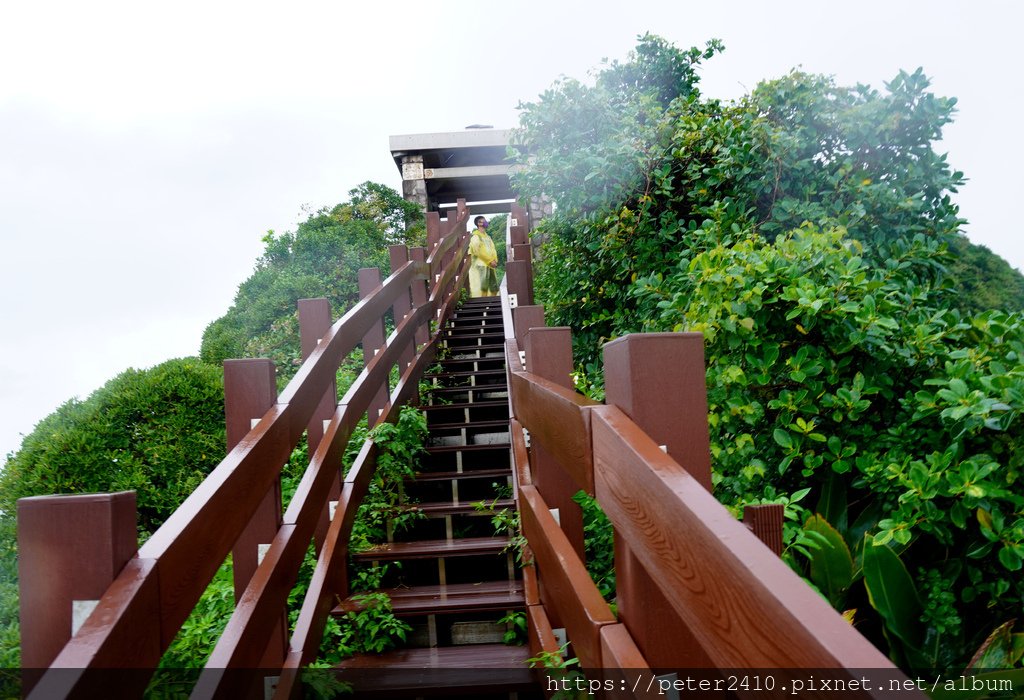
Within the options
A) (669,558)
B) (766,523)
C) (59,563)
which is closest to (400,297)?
(59,563)

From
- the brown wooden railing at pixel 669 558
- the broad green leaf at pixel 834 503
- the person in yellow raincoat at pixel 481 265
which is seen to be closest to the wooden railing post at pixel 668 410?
the brown wooden railing at pixel 669 558

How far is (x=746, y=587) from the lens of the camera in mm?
981

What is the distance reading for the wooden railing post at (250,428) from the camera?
2584 mm

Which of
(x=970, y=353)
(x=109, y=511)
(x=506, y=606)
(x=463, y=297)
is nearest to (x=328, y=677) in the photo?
(x=506, y=606)

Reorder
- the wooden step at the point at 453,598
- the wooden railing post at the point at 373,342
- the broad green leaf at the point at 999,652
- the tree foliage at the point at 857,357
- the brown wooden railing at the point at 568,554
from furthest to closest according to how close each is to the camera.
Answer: the wooden railing post at the point at 373,342, the wooden step at the point at 453,598, the tree foliage at the point at 857,357, the broad green leaf at the point at 999,652, the brown wooden railing at the point at 568,554

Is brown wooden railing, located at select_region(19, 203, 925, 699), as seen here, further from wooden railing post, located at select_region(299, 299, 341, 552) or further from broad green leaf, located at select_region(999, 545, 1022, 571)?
broad green leaf, located at select_region(999, 545, 1022, 571)

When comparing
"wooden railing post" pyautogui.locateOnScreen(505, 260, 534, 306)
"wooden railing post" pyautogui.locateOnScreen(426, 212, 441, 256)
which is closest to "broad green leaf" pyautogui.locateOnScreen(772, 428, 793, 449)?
"wooden railing post" pyautogui.locateOnScreen(505, 260, 534, 306)

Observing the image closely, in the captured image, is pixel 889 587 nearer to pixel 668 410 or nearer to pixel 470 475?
pixel 668 410

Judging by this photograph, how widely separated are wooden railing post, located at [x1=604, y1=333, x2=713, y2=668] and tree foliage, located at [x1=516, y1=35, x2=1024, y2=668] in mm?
661

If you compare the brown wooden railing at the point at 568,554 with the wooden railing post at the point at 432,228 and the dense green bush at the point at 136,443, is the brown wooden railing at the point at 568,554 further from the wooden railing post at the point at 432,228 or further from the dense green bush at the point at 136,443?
the wooden railing post at the point at 432,228

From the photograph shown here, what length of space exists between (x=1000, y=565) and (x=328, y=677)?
2.37 m

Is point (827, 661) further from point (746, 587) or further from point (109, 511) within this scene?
point (109, 511)

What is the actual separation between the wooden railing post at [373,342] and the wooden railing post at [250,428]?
2.35m

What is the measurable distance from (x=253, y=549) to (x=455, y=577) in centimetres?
160
